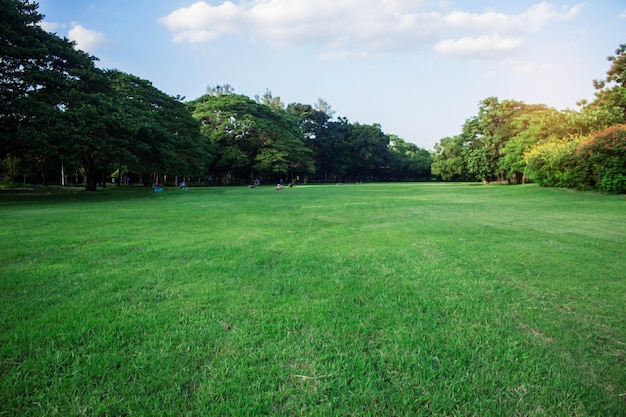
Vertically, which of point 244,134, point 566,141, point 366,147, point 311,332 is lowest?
point 311,332

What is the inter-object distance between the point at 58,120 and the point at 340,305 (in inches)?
692

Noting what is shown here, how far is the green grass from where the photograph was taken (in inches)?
70.2

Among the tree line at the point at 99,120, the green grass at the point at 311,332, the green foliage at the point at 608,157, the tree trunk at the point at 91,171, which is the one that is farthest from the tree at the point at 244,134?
the green grass at the point at 311,332

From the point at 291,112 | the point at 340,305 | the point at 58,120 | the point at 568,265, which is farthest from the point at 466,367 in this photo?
the point at 291,112

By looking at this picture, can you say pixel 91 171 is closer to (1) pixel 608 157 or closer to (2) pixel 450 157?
(1) pixel 608 157

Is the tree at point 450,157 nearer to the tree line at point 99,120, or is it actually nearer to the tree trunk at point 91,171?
the tree line at point 99,120

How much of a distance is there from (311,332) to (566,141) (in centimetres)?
2598

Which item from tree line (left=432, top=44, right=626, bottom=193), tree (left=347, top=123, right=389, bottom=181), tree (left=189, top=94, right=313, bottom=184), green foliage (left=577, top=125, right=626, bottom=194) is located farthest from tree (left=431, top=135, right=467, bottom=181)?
green foliage (left=577, top=125, right=626, bottom=194)

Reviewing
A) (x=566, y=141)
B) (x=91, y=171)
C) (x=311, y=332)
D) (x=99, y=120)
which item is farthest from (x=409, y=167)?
(x=311, y=332)

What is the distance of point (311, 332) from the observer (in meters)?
2.44

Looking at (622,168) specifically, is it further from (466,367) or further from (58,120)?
(58,120)

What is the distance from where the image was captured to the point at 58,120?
1475cm

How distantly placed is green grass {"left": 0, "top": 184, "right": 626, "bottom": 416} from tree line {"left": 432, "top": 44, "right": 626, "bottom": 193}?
52.0 feet

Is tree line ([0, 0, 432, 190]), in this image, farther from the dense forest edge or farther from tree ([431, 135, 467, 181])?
tree ([431, 135, 467, 181])
